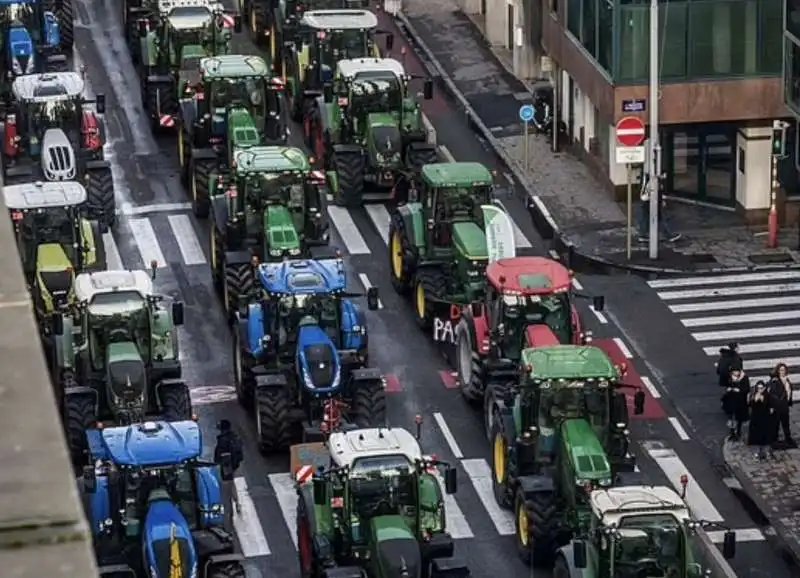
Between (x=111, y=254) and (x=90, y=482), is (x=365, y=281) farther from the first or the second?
(x=90, y=482)

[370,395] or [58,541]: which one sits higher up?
[58,541]

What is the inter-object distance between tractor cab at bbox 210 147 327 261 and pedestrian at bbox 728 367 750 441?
32.5 ft


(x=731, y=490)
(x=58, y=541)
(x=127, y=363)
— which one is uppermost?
(x=58, y=541)

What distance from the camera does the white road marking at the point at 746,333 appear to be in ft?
138

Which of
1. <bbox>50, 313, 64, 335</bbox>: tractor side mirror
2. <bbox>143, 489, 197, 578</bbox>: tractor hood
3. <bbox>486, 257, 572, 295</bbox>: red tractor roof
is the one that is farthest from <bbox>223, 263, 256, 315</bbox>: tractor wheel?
<bbox>143, 489, 197, 578</bbox>: tractor hood

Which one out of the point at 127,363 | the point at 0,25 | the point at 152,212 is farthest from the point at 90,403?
the point at 0,25

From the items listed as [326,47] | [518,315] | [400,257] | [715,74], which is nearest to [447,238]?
[400,257]

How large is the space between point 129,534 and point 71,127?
2559 cm

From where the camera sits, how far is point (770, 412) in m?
35.4

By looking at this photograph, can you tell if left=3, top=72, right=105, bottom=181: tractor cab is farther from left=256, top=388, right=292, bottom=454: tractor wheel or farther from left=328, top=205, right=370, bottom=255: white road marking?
left=256, top=388, right=292, bottom=454: tractor wheel

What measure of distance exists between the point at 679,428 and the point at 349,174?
14698 millimetres

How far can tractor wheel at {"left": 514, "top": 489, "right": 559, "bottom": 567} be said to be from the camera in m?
30.1

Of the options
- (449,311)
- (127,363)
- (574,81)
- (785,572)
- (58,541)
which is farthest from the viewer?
(574,81)

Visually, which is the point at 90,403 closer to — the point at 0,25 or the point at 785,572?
the point at 785,572
